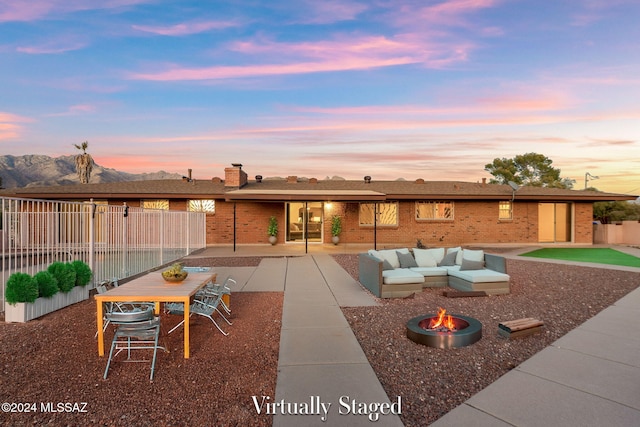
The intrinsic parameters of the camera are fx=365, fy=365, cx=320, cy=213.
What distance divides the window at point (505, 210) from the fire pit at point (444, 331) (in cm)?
1722

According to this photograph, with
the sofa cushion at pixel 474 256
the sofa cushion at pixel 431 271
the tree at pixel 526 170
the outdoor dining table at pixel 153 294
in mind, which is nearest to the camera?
the outdoor dining table at pixel 153 294

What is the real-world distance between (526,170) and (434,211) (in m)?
32.5

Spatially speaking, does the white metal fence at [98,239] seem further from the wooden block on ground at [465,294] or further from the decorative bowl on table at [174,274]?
the wooden block on ground at [465,294]

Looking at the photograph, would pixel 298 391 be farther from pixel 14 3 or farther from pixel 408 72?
pixel 408 72

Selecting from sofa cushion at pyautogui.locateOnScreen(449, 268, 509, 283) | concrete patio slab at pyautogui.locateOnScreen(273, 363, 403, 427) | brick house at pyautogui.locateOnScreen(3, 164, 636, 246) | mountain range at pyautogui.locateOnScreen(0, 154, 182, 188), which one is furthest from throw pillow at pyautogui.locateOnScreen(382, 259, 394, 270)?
mountain range at pyautogui.locateOnScreen(0, 154, 182, 188)

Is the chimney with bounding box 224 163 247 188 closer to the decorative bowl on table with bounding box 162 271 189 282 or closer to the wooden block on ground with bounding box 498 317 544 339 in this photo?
the decorative bowl on table with bounding box 162 271 189 282

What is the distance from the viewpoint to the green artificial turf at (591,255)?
14336mm

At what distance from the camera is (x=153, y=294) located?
16.4 ft

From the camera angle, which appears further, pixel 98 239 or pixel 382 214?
pixel 382 214

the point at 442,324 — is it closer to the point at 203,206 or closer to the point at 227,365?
the point at 227,365

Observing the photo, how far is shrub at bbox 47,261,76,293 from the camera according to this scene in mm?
7148

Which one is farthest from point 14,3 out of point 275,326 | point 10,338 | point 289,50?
point 275,326

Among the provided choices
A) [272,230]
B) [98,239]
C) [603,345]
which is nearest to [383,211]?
[272,230]

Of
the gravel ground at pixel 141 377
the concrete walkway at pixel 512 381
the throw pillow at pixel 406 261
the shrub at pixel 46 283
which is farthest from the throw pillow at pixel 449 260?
the shrub at pixel 46 283
